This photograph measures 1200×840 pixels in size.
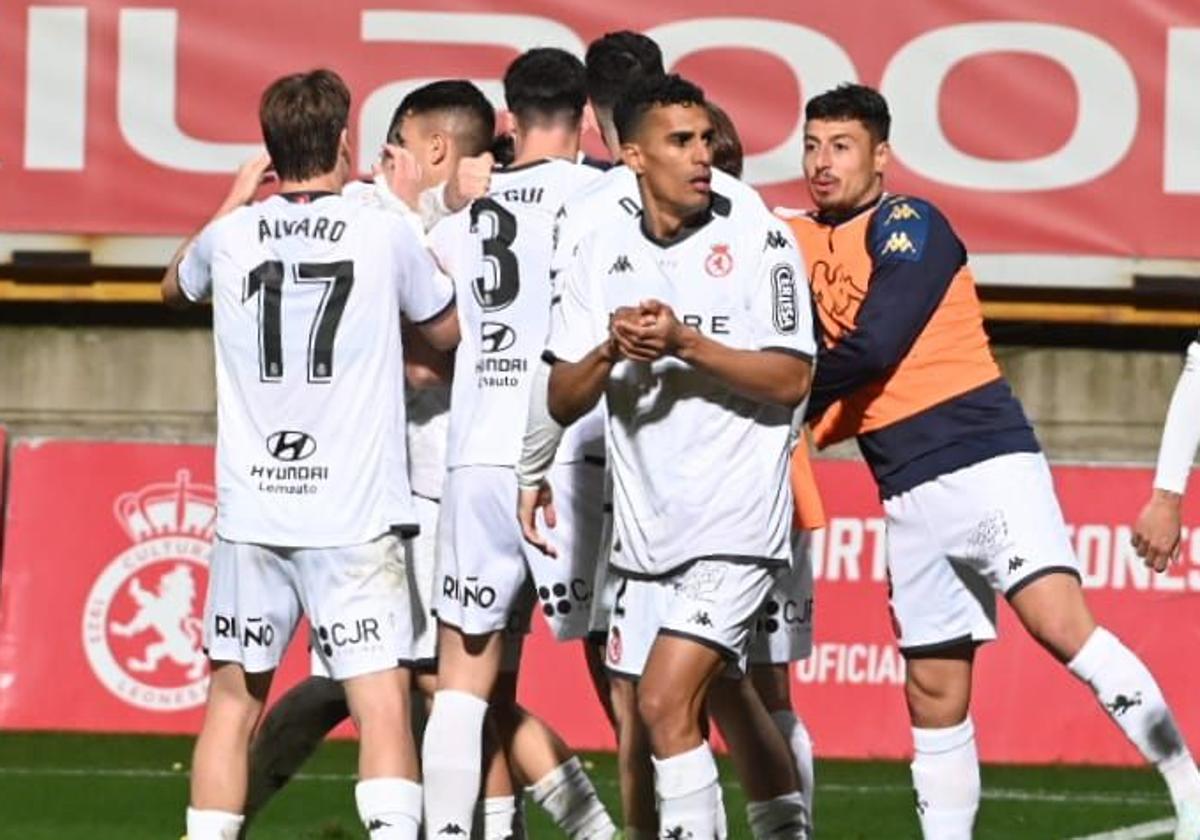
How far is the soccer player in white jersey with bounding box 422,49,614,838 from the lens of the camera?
838 cm

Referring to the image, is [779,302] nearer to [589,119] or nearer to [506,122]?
[589,119]

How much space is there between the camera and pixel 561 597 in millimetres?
8383

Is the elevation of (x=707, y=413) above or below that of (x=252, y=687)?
above

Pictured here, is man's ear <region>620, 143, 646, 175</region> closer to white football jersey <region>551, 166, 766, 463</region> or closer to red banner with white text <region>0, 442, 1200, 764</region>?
white football jersey <region>551, 166, 766, 463</region>

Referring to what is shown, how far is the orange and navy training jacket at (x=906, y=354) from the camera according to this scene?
8.19 meters

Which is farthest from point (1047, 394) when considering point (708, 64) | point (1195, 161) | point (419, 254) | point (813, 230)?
point (419, 254)

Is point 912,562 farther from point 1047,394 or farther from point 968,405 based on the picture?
point 1047,394

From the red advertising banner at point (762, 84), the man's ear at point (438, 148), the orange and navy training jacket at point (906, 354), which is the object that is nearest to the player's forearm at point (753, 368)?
the orange and navy training jacket at point (906, 354)

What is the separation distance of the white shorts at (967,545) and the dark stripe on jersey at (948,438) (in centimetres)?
3

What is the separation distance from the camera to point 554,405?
766cm

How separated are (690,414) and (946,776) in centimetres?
142

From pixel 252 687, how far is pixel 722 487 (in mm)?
1317

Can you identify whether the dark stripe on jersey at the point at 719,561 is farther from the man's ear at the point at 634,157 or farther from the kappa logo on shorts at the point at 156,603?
the kappa logo on shorts at the point at 156,603

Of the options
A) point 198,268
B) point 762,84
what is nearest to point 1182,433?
point 198,268
